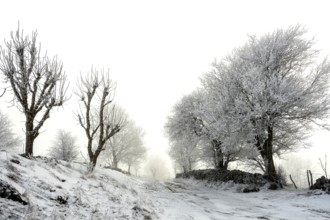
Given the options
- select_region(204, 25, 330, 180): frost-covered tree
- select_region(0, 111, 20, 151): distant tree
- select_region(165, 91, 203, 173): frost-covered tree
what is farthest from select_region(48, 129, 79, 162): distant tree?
select_region(204, 25, 330, 180): frost-covered tree

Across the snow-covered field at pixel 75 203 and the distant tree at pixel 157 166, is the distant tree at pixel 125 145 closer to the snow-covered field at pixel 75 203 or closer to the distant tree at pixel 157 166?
the snow-covered field at pixel 75 203

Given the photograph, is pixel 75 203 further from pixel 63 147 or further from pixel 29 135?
pixel 63 147

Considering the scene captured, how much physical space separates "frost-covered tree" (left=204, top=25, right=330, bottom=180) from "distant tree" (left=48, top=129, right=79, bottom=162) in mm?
19754

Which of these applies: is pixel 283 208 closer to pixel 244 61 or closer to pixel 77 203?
pixel 77 203

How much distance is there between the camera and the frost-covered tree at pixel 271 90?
1561 cm

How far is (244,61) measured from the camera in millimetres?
18984

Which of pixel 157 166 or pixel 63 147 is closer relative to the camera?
pixel 63 147

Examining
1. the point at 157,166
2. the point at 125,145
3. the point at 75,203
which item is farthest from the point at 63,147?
the point at 157,166

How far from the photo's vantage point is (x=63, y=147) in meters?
30.5

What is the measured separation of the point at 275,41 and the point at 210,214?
1446 centimetres

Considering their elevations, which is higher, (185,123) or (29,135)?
(185,123)

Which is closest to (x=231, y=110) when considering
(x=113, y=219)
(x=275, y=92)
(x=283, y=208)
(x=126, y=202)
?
(x=275, y=92)

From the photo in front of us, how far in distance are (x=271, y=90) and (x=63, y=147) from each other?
973 inches

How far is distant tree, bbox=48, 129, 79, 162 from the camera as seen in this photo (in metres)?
30.1
